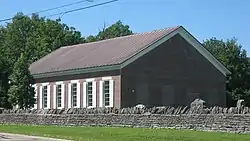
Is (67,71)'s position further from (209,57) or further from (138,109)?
(138,109)

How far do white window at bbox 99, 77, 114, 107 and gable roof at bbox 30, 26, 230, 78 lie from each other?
1.03m

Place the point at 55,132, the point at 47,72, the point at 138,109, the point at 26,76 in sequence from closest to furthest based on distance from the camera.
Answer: the point at 55,132, the point at 138,109, the point at 26,76, the point at 47,72

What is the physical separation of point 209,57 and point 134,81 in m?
8.10

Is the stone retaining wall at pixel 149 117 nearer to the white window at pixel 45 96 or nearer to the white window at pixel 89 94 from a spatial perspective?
the white window at pixel 89 94

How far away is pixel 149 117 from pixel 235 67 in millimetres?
36117

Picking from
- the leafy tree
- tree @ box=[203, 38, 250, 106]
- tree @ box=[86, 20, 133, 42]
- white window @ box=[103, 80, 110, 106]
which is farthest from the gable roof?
tree @ box=[86, 20, 133, 42]

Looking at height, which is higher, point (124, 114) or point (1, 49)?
point (1, 49)

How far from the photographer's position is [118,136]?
2788 cm

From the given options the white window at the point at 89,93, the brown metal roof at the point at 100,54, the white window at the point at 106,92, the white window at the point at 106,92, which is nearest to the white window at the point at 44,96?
the brown metal roof at the point at 100,54

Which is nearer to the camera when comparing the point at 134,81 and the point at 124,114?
the point at 124,114

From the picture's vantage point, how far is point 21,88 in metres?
50.0

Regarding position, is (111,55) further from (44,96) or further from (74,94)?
(44,96)

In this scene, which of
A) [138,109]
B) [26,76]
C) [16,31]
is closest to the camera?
[138,109]

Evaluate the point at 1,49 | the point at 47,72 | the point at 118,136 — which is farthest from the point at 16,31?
the point at 118,136
